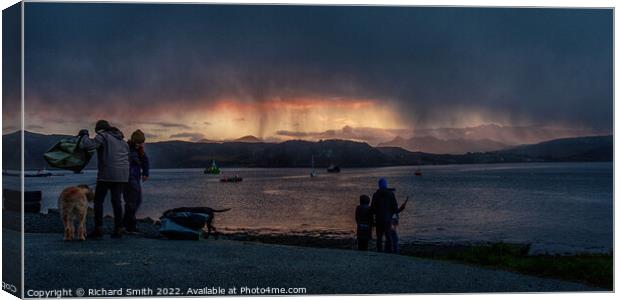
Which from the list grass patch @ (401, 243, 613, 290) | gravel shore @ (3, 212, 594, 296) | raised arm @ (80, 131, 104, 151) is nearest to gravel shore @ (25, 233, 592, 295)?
gravel shore @ (3, 212, 594, 296)

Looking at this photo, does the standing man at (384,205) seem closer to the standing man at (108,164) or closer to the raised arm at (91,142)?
the standing man at (108,164)

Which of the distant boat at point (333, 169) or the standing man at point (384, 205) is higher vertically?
the distant boat at point (333, 169)

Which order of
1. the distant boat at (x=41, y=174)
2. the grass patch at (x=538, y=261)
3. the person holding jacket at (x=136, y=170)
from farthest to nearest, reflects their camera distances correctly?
the person holding jacket at (x=136, y=170)
the grass patch at (x=538, y=261)
the distant boat at (x=41, y=174)

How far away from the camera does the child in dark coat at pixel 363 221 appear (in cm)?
1355

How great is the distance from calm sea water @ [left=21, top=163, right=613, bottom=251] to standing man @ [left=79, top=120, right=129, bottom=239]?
1.78ft

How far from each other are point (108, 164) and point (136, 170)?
62cm

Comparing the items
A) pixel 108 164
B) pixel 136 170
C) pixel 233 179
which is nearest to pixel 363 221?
pixel 233 179

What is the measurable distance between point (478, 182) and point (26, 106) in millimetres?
7619

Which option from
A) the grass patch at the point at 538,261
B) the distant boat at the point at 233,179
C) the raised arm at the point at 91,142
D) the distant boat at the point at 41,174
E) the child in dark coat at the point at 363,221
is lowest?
the grass patch at the point at 538,261

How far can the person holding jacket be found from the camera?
518 inches

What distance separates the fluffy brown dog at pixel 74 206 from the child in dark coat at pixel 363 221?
4.47m

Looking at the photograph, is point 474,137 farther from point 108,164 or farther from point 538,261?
point 108,164

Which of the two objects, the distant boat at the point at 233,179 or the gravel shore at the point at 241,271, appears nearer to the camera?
the gravel shore at the point at 241,271

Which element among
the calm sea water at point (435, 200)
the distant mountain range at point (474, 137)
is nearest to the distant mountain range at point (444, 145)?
the distant mountain range at point (474, 137)
